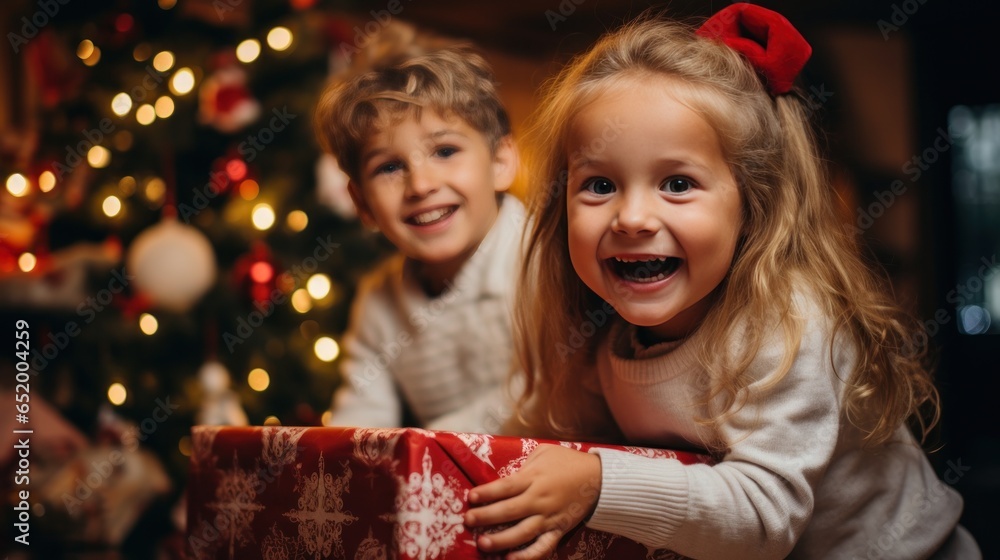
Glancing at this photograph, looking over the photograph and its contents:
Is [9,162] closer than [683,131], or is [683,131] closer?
[683,131]

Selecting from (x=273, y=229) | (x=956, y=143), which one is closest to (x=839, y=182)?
(x=956, y=143)

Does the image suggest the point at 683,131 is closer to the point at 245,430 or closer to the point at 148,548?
the point at 245,430

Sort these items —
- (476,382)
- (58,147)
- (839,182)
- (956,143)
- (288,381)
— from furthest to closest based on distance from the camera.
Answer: (839,182)
(956,143)
(58,147)
(288,381)
(476,382)

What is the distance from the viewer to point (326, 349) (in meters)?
1.84

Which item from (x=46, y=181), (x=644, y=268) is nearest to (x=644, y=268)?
(x=644, y=268)

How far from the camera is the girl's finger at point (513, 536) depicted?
28.7 inches

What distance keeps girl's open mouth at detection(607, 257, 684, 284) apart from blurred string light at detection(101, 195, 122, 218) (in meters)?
1.45

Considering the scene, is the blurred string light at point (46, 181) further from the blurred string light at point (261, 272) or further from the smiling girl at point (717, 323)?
the smiling girl at point (717, 323)

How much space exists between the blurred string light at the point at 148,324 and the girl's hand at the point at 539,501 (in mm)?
1390

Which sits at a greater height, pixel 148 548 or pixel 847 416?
pixel 847 416

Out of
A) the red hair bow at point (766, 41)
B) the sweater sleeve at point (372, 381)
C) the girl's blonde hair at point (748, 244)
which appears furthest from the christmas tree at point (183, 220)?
the red hair bow at point (766, 41)

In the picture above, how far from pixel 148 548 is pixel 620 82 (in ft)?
5.62

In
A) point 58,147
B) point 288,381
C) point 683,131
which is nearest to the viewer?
point 683,131

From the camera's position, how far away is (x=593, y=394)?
1.06 metres
